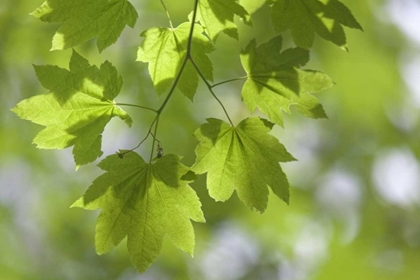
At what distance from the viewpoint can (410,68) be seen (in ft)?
15.7

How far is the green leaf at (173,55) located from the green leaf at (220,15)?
34 mm

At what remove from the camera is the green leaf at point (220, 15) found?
1.21 metres

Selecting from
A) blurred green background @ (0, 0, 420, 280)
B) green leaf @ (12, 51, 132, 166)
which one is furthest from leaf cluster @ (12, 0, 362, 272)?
blurred green background @ (0, 0, 420, 280)

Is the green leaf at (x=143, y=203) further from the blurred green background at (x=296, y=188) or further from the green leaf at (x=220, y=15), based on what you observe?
the blurred green background at (x=296, y=188)

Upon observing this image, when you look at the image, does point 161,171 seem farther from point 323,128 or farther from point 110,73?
point 323,128

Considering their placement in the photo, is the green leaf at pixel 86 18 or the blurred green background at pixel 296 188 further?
the blurred green background at pixel 296 188

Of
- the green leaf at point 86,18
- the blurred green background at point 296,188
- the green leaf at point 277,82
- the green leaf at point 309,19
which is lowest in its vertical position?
the blurred green background at point 296,188

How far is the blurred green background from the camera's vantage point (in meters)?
4.46

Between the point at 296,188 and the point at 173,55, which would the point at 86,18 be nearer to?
the point at 173,55

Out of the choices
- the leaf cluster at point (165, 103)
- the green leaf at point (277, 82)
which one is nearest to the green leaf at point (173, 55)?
the leaf cluster at point (165, 103)

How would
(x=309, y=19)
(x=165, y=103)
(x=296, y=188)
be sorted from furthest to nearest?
1. (x=296, y=188)
2. (x=309, y=19)
3. (x=165, y=103)

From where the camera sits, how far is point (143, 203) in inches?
47.6

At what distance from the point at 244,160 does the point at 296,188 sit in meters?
3.70

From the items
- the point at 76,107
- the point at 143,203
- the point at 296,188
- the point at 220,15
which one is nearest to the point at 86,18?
the point at 76,107
